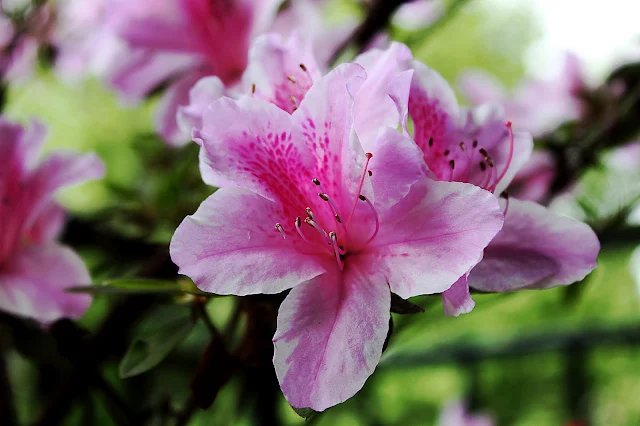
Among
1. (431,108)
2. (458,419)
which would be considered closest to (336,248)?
(431,108)

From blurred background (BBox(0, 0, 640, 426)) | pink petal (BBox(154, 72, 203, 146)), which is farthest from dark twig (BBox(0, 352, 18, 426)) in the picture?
pink petal (BBox(154, 72, 203, 146))

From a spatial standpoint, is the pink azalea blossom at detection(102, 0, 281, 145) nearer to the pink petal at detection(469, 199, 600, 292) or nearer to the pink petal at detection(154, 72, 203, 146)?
the pink petal at detection(154, 72, 203, 146)

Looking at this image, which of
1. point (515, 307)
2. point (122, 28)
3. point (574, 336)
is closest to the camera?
point (122, 28)

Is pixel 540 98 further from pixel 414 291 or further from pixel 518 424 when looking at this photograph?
pixel 518 424

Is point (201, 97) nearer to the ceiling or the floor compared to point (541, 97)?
nearer to the ceiling

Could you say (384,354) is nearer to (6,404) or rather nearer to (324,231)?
(324,231)

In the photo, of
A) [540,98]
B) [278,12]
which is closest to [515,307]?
[540,98]

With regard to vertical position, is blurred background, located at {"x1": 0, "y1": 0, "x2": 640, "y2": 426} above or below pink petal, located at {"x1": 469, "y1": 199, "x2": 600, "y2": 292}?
below

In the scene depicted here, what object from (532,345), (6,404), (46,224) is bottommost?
(532,345)
